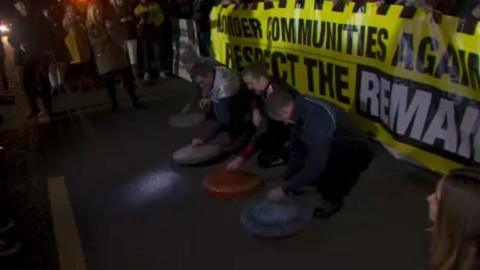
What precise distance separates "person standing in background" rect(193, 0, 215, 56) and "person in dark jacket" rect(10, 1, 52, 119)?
8.39 ft

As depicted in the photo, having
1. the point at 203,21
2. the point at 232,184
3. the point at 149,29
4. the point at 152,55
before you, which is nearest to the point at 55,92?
the point at 152,55

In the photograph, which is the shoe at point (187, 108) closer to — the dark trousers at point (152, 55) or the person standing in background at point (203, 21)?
the person standing in background at point (203, 21)

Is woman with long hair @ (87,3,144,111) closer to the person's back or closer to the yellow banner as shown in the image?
the yellow banner

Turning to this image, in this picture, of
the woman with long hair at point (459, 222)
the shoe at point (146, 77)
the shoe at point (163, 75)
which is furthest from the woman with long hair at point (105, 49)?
the woman with long hair at point (459, 222)

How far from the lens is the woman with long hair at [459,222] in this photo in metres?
1.95

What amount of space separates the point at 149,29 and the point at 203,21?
133 cm

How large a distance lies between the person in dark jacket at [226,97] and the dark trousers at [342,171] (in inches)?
47.1

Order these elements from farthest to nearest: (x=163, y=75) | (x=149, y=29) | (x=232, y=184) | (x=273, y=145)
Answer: (x=163, y=75)
(x=149, y=29)
(x=273, y=145)
(x=232, y=184)

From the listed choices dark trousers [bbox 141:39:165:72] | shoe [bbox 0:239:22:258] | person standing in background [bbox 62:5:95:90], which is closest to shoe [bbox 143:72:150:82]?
dark trousers [bbox 141:39:165:72]

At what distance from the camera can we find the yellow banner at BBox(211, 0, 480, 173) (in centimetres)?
466

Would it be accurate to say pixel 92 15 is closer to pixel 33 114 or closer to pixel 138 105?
pixel 138 105

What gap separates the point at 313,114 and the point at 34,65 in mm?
5694

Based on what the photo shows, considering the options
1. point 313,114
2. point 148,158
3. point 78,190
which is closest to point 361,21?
point 313,114

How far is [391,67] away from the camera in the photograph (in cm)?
536
